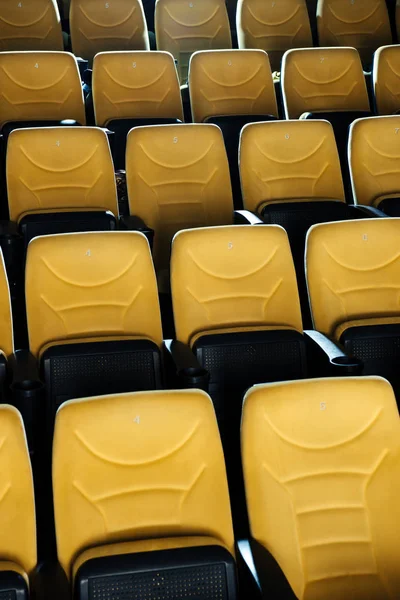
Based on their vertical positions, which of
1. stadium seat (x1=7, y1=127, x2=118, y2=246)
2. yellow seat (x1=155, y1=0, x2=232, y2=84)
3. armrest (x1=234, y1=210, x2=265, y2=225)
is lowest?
armrest (x1=234, y1=210, x2=265, y2=225)

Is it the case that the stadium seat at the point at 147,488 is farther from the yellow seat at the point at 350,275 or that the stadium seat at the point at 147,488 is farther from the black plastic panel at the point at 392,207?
the black plastic panel at the point at 392,207

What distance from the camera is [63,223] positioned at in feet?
4.73

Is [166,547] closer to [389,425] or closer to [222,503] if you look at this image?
[222,503]

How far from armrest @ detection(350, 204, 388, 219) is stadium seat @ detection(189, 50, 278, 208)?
1.09ft

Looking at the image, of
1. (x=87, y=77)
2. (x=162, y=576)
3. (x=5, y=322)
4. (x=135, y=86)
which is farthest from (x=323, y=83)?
(x=162, y=576)

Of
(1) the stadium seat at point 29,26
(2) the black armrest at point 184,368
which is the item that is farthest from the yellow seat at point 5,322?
(1) the stadium seat at point 29,26

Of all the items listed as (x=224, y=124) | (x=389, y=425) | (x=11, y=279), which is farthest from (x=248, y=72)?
(x=389, y=425)

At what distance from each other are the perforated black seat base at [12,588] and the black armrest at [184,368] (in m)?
0.37

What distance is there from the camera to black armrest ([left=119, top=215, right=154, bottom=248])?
1.48 metres

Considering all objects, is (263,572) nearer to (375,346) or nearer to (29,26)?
(375,346)

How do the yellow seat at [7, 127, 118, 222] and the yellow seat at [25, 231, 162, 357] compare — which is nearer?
the yellow seat at [25, 231, 162, 357]

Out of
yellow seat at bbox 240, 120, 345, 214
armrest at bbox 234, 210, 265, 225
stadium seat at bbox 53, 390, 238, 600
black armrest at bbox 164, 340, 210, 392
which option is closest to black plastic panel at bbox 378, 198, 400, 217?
yellow seat at bbox 240, 120, 345, 214

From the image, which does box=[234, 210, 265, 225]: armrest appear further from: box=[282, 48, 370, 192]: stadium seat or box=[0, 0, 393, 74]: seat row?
box=[0, 0, 393, 74]: seat row

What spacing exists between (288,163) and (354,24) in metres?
0.96
